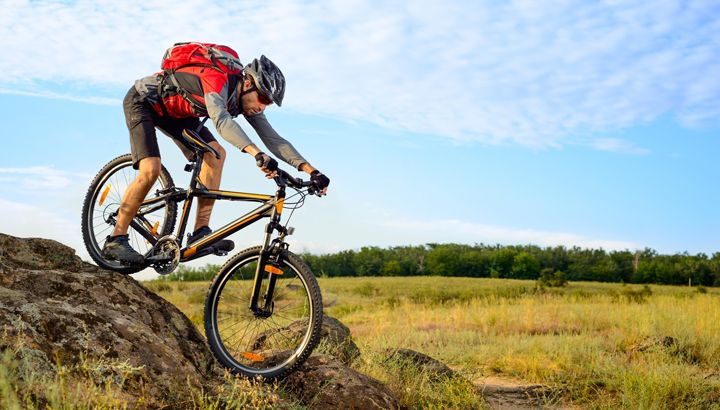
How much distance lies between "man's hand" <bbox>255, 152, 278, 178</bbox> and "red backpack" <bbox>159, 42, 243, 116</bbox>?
3.69ft

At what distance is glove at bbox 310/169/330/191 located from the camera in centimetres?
628

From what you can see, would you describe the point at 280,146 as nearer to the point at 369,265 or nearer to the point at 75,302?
the point at 75,302

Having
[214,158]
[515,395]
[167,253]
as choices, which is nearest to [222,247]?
[167,253]

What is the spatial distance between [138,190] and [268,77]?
1.86 meters

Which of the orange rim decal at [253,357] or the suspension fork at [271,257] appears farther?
the orange rim decal at [253,357]

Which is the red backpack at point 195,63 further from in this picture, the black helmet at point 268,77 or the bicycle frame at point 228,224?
the bicycle frame at point 228,224

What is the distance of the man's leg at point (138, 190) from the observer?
7090 mm

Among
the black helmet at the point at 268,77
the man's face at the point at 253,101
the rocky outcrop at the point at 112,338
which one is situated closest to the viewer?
the rocky outcrop at the point at 112,338

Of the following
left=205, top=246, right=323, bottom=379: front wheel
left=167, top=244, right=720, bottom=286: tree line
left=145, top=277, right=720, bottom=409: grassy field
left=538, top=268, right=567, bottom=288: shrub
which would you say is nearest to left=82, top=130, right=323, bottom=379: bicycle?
left=205, top=246, right=323, bottom=379: front wheel

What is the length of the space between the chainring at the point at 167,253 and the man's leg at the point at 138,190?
0.48m

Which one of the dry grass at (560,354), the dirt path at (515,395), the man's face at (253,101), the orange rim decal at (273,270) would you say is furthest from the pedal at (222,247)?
the dirt path at (515,395)

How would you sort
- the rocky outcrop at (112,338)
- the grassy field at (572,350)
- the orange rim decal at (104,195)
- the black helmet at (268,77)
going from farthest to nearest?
1. the grassy field at (572,350)
2. the orange rim decal at (104,195)
3. the black helmet at (268,77)
4. the rocky outcrop at (112,338)

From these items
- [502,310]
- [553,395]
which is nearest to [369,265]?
[502,310]

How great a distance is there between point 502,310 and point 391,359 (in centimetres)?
1185
